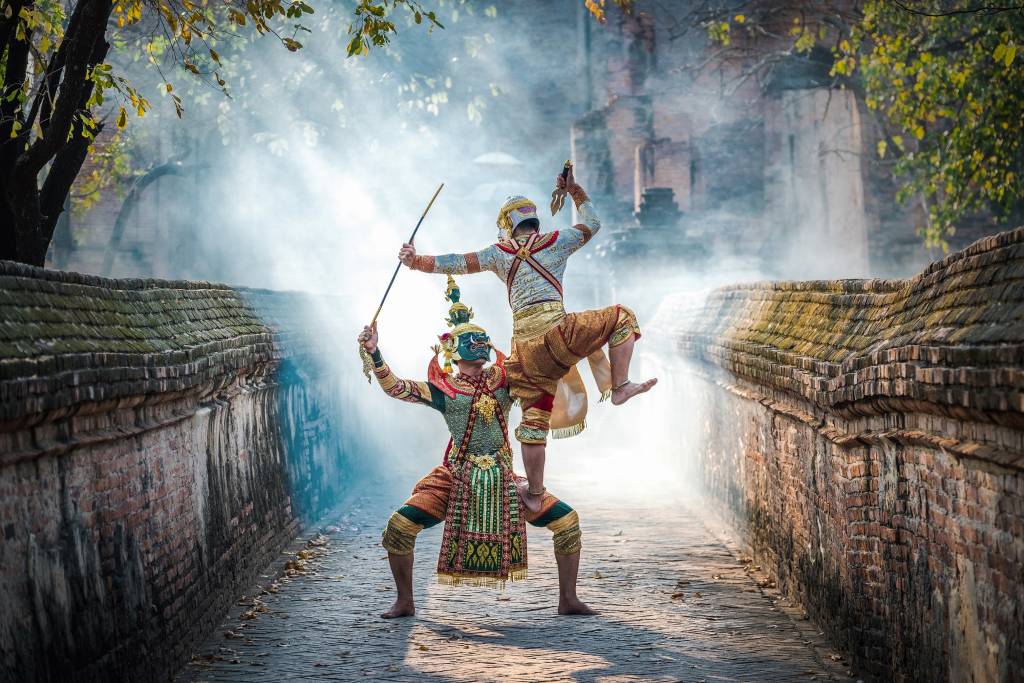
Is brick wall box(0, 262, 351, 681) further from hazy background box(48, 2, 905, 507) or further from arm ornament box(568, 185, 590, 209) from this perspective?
hazy background box(48, 2, 905, 507)

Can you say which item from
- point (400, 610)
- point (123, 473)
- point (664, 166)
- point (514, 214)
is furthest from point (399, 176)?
point (123, 473)

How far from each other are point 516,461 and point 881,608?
427 inches

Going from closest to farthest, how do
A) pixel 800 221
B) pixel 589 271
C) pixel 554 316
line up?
pixel 554 316 → pixel 589 271 → pixel 800 221

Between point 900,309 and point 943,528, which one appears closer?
point 943,528

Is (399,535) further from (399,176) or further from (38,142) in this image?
(399,176)

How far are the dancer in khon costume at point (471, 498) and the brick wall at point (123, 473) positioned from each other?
1181mm

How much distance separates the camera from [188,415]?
300 inches

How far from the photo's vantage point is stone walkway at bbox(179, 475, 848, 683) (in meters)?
6.77

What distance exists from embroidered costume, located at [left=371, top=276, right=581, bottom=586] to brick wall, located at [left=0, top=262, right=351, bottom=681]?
122 cm

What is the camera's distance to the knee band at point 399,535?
786 cm

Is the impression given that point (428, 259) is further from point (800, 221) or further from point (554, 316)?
point (800, 221)

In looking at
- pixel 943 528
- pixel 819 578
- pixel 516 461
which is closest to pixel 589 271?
pixel 516 461

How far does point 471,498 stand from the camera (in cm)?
790

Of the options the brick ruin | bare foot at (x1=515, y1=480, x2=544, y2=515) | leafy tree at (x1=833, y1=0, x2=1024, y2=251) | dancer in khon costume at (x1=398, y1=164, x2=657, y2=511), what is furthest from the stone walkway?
the brick ruin
